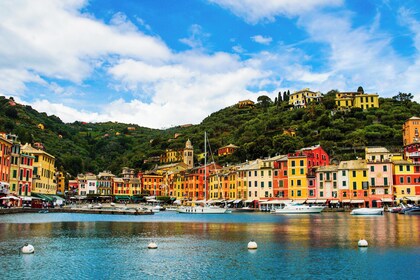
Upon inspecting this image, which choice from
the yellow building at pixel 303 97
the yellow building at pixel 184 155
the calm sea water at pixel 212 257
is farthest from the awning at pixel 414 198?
the yellow building at pixel 303 97

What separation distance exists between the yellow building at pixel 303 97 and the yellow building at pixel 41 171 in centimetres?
10187

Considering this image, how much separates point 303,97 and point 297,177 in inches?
3543

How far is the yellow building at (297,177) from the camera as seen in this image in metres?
92.1

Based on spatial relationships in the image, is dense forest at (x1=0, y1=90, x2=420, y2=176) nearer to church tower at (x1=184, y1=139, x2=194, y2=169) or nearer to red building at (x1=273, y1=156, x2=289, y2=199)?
church tower at (x1=184, y1=139, x2=194, y2=169)

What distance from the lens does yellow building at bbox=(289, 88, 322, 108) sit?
175 m

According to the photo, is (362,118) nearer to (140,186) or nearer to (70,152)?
(140,186)

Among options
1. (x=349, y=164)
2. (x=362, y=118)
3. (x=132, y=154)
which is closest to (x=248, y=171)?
(x=349, y=164)

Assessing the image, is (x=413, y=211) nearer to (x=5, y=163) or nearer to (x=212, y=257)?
(x=212, y=257)

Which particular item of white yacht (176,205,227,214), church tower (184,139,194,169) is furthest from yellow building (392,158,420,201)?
church tower (184,139,194,169)

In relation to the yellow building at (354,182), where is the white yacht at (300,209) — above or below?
below

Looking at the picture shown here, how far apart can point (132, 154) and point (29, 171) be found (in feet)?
314

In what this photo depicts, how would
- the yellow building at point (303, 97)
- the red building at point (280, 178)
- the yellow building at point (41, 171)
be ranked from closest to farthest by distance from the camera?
the yellow building at point (41, 171)
the red building at point (280, 178)
the yellow building at point (303, 97)

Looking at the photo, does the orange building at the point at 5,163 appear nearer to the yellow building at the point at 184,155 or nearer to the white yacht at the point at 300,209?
the white yacht at the point at 300,209

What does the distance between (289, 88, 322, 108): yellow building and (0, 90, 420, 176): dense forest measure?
4587 mm
